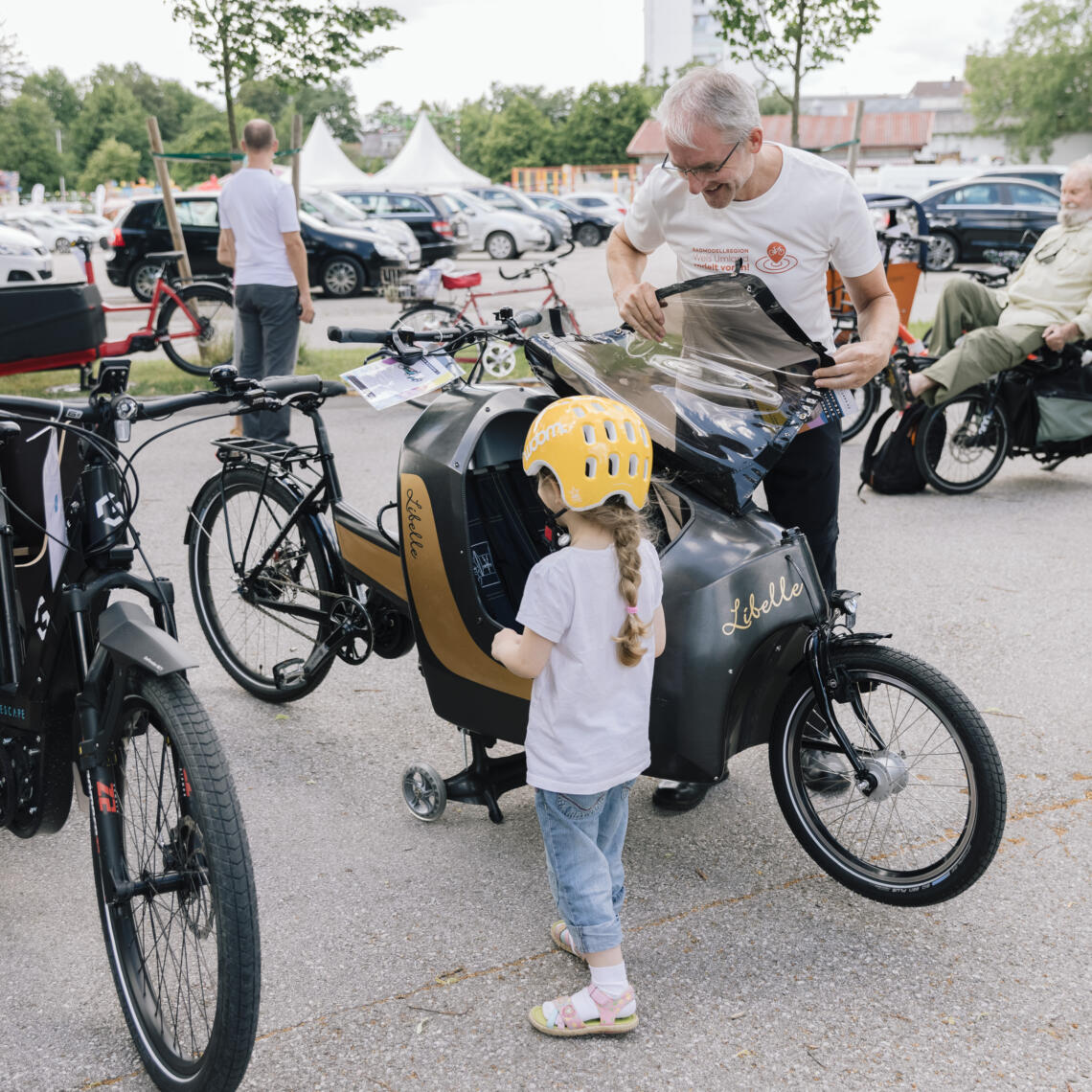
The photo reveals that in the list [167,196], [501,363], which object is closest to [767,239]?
[501,363]

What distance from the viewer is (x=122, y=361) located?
2.34 meters

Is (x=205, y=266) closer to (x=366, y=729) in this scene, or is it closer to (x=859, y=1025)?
(x=366, y=729)

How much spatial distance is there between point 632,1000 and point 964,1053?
0.67 m

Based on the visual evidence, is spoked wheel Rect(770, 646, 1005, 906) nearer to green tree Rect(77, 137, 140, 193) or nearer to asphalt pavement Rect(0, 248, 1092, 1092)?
asphalt pavement Rect(0, 248, 1092, 1092)

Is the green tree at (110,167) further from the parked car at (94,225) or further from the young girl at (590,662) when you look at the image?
the young girl at (590,662)

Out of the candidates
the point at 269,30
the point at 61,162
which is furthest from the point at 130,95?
the point at 269,30

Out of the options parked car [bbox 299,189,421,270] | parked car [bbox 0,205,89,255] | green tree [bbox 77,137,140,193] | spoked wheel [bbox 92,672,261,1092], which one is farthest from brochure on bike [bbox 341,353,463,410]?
green tree [bbox 77,137,140,193]

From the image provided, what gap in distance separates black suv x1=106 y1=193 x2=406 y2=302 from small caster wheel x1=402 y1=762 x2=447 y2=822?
15.1m

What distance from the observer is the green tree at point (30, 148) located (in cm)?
7925

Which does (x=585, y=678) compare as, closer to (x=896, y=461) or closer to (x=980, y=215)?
(x=896, y=461)

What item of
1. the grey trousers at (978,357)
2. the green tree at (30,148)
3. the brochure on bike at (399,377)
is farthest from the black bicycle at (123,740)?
the green tree at (30,148)

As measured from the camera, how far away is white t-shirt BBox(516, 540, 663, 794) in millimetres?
2266

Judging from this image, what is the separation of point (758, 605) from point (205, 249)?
53.2 feet

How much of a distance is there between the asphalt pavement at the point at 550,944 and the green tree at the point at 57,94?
116 m
